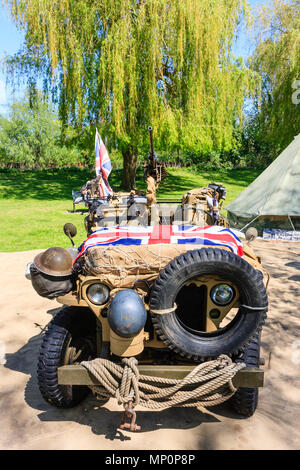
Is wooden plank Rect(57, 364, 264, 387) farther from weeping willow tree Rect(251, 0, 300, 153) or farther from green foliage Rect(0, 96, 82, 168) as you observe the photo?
green foliage Rect(0, 96, 82, 168)

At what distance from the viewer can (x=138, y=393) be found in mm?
2721

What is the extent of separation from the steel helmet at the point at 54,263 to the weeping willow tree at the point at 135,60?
1156cm

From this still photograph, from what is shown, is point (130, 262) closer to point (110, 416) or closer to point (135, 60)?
point (110, 416)

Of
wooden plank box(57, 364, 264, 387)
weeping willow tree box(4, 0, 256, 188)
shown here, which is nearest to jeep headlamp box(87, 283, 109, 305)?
wooden plank box(57, 364, 264, 387)

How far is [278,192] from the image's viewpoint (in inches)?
410

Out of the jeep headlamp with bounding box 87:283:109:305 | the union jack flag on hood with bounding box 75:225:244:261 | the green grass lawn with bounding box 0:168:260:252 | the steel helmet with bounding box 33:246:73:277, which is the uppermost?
the union jack flag on hood with bounding box 75:225:244:261

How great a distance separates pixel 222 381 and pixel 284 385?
1274mm

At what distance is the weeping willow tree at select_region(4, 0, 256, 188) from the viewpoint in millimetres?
13742

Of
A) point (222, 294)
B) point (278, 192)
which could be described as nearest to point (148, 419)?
point (222, 294)

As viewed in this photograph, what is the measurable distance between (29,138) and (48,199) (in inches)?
717

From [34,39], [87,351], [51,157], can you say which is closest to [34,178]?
[51,157]

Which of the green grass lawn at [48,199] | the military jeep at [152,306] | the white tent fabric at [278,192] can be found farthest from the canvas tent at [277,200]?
the military jeep at [152,306]

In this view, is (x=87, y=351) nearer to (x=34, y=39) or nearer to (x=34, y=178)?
(x=34, y=39)

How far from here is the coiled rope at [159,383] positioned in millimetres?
2736
